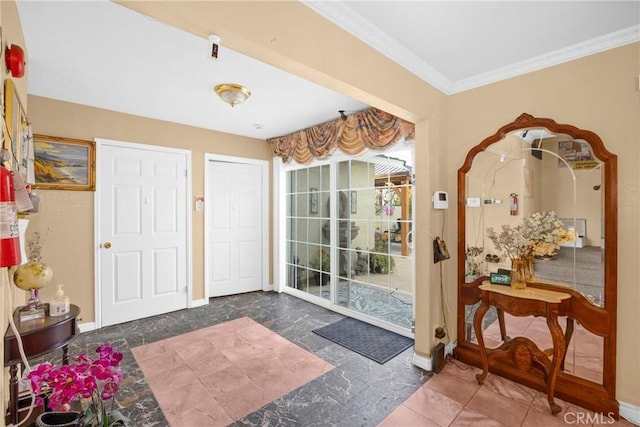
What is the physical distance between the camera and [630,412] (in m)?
1.84

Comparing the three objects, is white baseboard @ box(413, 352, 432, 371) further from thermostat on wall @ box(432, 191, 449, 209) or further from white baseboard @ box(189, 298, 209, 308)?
white baseboard @ box(189, 298, 209, 308)

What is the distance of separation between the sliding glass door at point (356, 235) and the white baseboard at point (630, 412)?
1560 mm

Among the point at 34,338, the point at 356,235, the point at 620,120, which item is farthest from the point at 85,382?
the point at 620,120

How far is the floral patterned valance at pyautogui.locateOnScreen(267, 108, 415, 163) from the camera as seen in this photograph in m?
2.90

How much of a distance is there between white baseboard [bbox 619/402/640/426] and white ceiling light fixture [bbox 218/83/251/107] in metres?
3.60

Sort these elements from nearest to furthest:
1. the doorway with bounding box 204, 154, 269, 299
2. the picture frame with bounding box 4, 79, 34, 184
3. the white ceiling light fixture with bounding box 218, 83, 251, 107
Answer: the picture frame with bounding box 4, 79, 34, 184 → the white ceiling light fixture with bounding box 218, 83, 251, 107 → the doorway with bounding box 204, 154, 269, 299

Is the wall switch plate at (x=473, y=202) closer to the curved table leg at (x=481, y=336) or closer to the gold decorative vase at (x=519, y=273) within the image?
the gold decorative vase at (x=519, y=273)

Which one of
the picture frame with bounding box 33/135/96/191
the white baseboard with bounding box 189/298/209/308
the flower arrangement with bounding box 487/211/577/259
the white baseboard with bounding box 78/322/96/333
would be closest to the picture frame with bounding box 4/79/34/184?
the picture frame with bounding box 33/135/96/191

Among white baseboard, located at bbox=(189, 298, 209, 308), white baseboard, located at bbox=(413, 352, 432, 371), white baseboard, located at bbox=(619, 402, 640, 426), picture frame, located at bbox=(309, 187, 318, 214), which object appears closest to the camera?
white baseboard, located at bbox=(619, 402, 640, 426)

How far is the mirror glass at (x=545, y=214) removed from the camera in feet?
6.54

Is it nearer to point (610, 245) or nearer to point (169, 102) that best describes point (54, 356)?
point (169, 102)

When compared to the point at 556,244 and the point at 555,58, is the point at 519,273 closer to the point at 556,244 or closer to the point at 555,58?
the point at 556,244

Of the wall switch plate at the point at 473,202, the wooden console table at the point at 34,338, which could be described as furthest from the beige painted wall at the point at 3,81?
the wall switch plate at the point at 473,202

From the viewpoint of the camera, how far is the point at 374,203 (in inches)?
132
